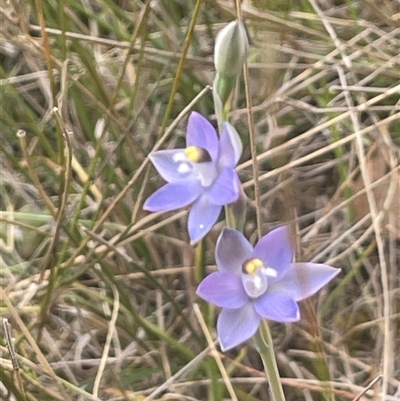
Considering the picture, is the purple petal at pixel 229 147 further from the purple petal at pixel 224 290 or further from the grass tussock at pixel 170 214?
the grass tussock at pixel 170 214

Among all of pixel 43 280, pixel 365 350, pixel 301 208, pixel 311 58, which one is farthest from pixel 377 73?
pixel 43 280

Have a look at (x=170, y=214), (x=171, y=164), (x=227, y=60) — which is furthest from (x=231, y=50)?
(x=170, y=214)

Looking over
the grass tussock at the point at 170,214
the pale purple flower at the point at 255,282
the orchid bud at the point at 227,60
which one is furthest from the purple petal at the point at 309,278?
the grass tussock at the point at 170,214

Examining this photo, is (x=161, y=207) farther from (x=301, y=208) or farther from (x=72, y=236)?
(x=301, y=208)

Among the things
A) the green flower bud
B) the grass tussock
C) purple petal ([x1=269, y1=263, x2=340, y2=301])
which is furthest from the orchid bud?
the grass tussock

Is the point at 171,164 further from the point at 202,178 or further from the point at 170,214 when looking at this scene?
the point at 170,214

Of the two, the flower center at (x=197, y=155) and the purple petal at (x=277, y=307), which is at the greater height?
the flower center at (x=197, y=155)

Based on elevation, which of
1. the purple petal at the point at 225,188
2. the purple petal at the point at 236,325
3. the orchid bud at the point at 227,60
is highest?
the orchid bud at the point at 227,60

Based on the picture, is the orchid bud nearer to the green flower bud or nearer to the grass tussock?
the green flower bud
